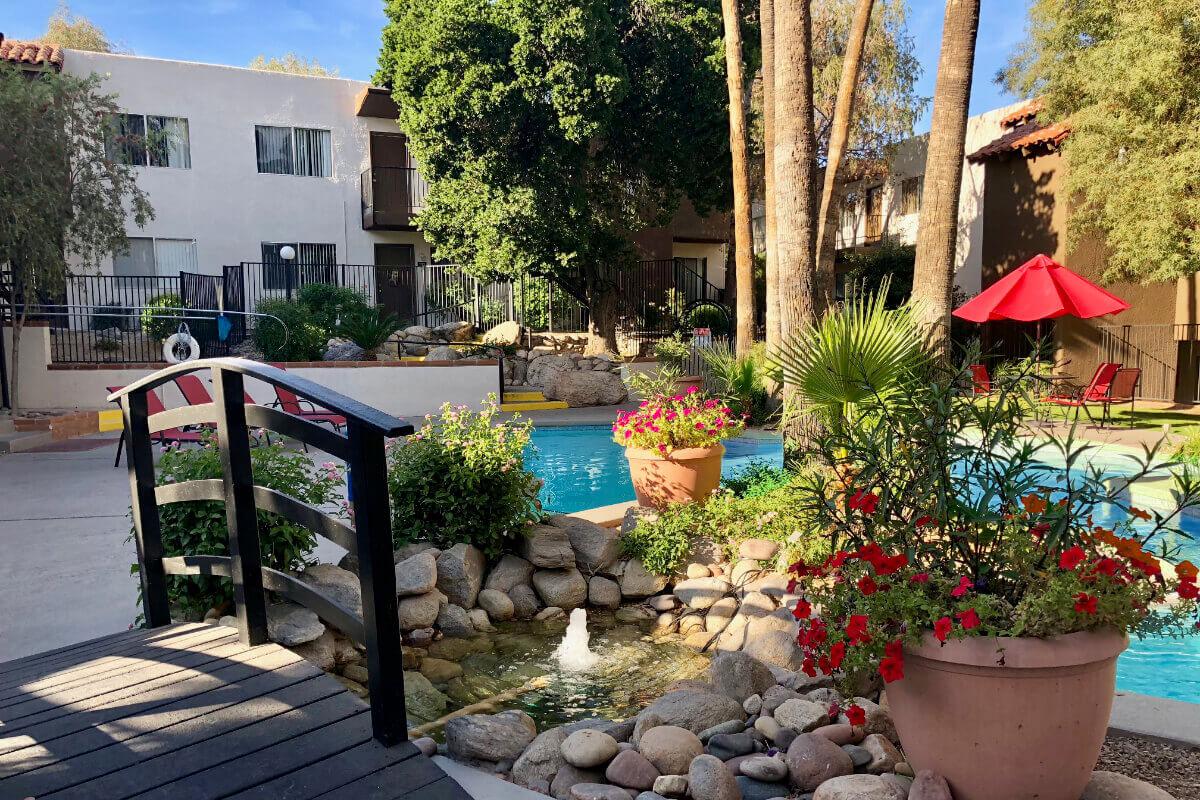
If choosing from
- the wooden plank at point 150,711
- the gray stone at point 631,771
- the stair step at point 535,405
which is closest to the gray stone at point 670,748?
the gray stone at point 631,771

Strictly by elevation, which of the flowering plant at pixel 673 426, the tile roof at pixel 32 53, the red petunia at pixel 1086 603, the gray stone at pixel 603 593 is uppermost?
the tile roof at pixel 32 53

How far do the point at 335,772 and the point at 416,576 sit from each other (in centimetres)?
275

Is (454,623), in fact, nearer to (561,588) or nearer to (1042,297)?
(561,588)

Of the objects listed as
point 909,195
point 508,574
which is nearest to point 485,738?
point 508,574

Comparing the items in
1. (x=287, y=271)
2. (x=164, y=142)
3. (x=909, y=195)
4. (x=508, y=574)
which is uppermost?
(x=164, y=142)

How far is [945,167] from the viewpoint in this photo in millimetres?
7926

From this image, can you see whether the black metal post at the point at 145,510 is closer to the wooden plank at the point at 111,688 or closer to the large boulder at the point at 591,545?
the wooden plank at the point at 111,688

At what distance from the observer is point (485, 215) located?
17.9m

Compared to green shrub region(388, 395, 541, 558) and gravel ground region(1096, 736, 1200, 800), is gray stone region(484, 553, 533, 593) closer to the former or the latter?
green shrub region(388, 395, 541, 558)

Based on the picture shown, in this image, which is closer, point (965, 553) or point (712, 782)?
point (965, 553)

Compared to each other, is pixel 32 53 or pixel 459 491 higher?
pixel 32 53

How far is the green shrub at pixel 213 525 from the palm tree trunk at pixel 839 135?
1088 centimetres

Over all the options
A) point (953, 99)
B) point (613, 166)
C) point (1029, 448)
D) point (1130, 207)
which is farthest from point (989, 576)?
point (613, 166)

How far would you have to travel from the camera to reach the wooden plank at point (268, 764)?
2.32m
